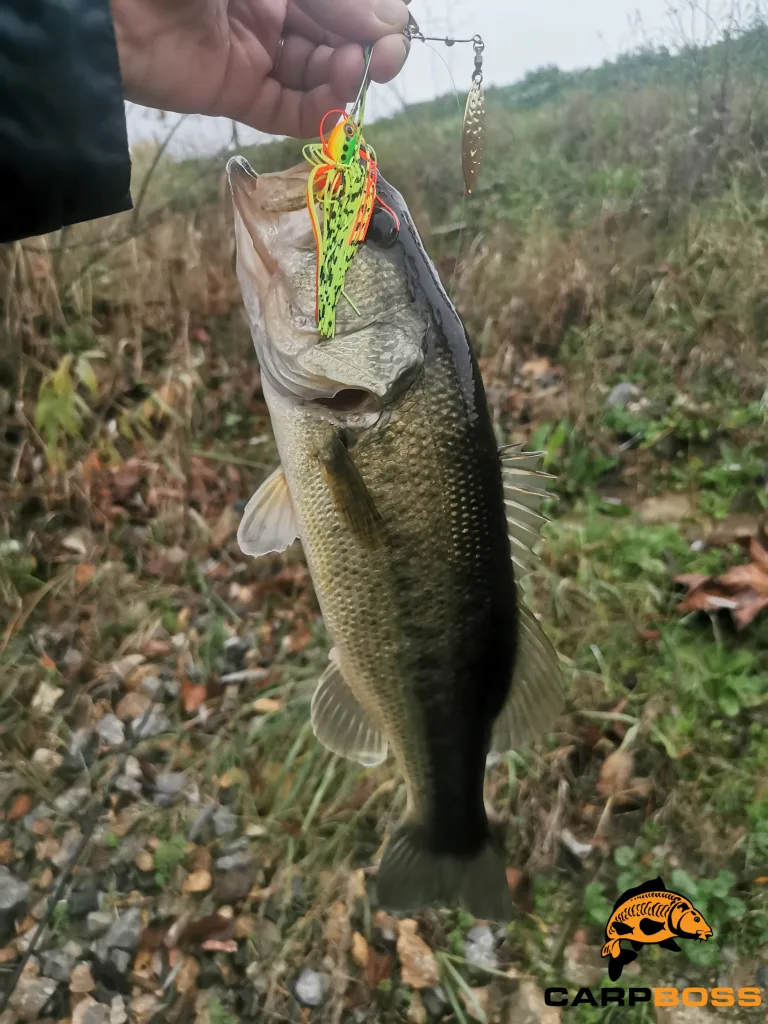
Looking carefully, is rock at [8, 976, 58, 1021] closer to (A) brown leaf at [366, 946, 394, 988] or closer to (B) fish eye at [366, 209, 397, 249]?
(A) brown leaf at [366, 946, 394, 988]

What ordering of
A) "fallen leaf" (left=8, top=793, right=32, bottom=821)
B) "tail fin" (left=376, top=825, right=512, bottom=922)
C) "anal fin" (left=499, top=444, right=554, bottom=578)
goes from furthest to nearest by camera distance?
"fallen leaf" (left=8, top=793, right=32, bottom=821)
"tail fin" (left=376, top=825, right=512, bottom=922)
"anal fin" (left=499, top=444, right=554, bottom=578)

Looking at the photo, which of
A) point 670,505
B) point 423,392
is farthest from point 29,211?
point 670,505

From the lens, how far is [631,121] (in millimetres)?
2801

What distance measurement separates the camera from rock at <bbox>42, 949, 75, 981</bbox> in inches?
64.9

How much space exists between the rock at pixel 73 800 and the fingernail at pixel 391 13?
200cm

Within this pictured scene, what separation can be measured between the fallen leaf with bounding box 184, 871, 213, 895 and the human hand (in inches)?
71.3

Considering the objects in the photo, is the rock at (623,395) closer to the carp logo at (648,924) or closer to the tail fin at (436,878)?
the carp logo at (648,924)

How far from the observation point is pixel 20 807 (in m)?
1.89

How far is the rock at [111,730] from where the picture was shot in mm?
2004

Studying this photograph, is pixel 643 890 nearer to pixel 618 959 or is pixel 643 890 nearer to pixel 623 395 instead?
pixel 618 959

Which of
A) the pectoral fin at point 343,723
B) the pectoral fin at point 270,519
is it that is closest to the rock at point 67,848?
the pectoral fin at point 343,723

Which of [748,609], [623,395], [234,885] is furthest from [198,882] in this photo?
[623,395]

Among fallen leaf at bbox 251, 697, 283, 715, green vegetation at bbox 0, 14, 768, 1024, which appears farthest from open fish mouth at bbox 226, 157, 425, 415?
fallen leaf at bbox 251, 697, 283, 715

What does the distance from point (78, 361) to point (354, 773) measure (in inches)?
67.5
